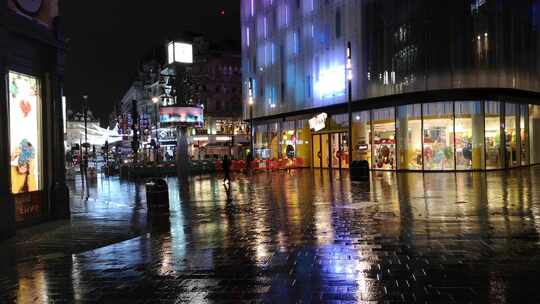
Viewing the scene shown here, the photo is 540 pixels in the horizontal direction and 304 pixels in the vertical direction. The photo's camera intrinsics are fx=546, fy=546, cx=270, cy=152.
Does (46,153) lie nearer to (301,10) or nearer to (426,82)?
(426,82)

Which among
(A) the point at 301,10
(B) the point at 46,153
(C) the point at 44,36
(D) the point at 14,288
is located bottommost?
(D) the point at 14,288

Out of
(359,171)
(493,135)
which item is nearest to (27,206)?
(359,171)

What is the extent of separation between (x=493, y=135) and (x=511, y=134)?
252cm

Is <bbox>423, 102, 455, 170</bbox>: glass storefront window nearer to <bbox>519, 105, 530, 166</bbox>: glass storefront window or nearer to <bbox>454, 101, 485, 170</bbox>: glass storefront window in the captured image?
<bbox>454, 101, 485, 170</bbox>: glass storefront window

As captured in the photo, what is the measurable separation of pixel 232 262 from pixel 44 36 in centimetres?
868

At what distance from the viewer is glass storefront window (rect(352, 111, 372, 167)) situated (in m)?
38.0

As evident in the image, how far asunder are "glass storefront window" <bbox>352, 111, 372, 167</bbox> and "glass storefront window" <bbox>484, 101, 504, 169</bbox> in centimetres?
773

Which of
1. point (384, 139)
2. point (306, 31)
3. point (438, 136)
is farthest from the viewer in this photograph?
point (306, 31)

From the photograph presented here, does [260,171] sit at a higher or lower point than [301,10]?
lower

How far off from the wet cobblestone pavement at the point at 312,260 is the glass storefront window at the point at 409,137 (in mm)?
18774

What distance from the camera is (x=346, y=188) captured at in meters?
23.3

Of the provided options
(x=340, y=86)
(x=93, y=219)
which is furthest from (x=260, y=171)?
(x=93, y=219)

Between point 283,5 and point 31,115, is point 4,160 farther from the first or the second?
point 283,5

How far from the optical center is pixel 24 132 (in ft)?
44.6
